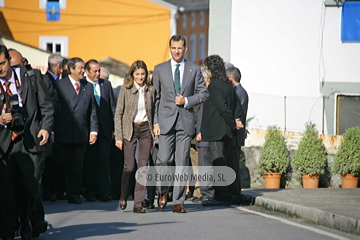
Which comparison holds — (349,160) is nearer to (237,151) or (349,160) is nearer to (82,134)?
(237,151)

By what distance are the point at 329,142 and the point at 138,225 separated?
7587 millimetres

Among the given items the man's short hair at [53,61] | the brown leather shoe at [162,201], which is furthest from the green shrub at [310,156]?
the man's short hair at [53,61]

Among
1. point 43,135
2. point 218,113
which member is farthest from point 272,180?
point 43,135

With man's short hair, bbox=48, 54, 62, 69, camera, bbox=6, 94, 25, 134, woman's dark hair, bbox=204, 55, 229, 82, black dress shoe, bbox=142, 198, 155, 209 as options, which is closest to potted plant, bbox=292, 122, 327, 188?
woman's dark hair, bbox=204, 55, 229, 82

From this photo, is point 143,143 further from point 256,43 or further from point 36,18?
point 36,18

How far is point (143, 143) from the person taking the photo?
9828 mm

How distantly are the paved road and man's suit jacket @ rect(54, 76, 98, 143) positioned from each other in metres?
1.36

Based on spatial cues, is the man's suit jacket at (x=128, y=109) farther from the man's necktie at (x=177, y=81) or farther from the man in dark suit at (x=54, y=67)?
the man in dark suit at (x=54, y=67)

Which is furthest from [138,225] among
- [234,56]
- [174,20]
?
[174,20]

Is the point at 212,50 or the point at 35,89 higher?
the point at 212,50

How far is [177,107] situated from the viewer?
9680mm

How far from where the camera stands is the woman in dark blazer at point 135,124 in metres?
9.80

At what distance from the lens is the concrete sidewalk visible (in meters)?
8.38

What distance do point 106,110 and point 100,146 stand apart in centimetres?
61
